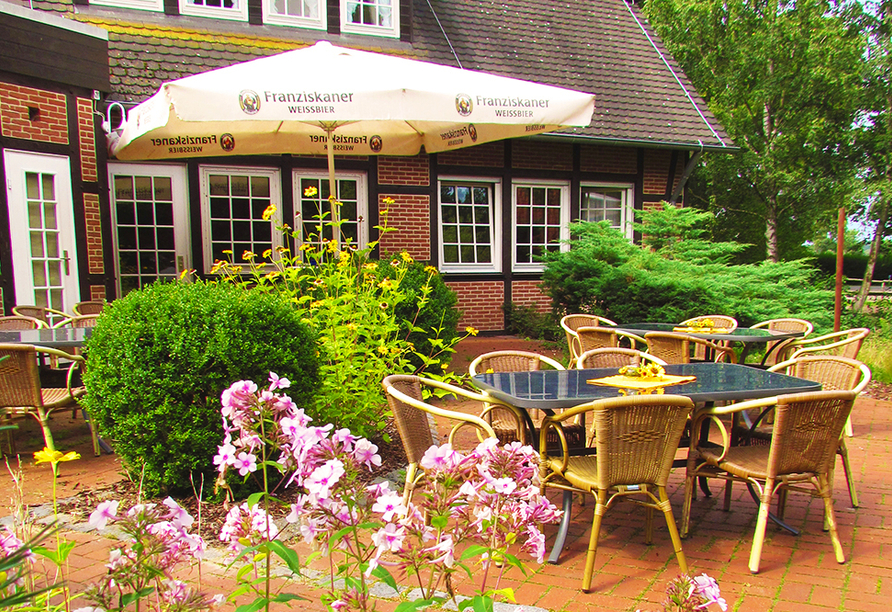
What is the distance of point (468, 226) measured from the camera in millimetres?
10570

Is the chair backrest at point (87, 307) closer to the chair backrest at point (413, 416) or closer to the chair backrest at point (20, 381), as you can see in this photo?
the chair backrest at point (20, 381)

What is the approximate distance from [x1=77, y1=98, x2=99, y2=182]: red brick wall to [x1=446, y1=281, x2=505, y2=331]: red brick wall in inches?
199

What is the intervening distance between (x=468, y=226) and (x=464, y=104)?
531 cm

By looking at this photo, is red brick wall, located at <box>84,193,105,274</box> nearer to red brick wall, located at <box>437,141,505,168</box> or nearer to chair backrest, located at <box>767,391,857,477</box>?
red brick wall, located at <box>437,141,505,168</box>

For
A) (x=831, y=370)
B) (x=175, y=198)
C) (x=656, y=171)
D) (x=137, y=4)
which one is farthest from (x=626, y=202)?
(x=137, y=4)

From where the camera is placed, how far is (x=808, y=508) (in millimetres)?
3750

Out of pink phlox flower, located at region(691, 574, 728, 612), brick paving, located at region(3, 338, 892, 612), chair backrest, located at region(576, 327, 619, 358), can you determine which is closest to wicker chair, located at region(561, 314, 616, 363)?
chair backrest, located at region(576, 327, 619, 358)

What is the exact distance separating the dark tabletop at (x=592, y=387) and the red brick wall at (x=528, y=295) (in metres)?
6.83

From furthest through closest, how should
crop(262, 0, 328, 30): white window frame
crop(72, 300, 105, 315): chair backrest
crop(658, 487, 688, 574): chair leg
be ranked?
crop(262, 0, 328, 30): white window frame → crop(72, 300, 105, 315): chair backrest → crop(658, 487, 688, 574): chair leg

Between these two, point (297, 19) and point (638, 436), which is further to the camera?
point (297, 19)

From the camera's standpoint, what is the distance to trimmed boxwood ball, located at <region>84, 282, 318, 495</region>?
3451 millimetres

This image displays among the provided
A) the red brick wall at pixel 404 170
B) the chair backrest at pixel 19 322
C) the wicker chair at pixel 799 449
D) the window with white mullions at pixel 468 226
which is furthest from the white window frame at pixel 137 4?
the wicker chair at pixel 799 449

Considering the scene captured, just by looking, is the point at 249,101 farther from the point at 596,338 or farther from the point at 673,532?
the point at 673,532

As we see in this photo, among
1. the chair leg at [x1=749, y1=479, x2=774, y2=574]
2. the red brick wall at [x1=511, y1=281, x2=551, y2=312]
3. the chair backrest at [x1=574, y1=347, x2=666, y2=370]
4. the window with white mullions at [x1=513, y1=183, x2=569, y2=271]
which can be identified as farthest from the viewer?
the window with white mullions at [x1=513, y1=183, x2=569, y2=271]
